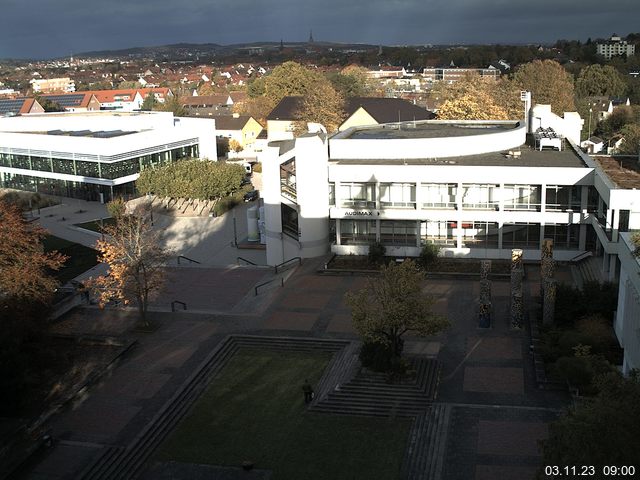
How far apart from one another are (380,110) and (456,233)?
155 ft

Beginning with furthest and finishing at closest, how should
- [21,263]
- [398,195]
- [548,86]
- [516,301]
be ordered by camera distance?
[548,86] < [398,195] < [21,263] < [516,301]

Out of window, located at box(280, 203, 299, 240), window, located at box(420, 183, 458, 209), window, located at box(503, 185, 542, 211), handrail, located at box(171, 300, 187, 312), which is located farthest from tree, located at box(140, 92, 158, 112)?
window, located at box(503, 185, 542, 211)

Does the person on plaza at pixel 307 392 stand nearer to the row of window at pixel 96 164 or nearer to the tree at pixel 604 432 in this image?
the tree at pixel 604 432

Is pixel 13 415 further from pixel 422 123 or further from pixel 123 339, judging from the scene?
pixel 422 123

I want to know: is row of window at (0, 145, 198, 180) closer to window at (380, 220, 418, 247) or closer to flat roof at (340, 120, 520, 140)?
flat roof at (340, 120, 520, 140)

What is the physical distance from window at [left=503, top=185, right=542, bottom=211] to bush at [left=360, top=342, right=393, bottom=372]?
666 inches

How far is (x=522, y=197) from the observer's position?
132 ft

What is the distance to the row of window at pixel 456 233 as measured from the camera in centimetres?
4012

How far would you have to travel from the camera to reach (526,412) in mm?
24109

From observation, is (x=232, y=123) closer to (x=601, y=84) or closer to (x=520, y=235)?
(x=520, y=235)

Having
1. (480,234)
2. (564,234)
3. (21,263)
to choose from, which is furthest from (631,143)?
(21,263)

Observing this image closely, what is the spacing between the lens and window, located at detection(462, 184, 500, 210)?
133 feet

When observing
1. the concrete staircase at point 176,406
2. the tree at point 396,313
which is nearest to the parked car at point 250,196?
the concrete staircase at point 176,406

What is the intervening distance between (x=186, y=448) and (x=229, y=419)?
202cm
